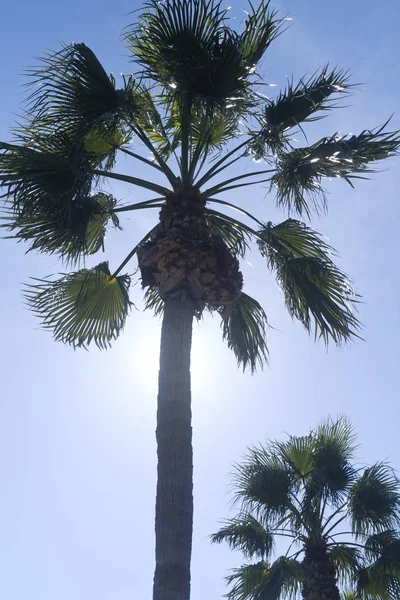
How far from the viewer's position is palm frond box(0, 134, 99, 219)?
24.8 feet

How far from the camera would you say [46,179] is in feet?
25.5

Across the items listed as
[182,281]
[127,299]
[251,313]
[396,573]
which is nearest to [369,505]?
[396,573]

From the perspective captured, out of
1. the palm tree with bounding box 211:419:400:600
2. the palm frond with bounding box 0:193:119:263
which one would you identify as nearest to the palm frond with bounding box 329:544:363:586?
the palm tree with bounding box 211:419:400:600

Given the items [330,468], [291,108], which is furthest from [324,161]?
[330,468]

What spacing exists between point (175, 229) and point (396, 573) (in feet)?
22.5

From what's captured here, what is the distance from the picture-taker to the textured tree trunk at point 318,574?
1120 cm

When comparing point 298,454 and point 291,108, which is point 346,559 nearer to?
point 298,454

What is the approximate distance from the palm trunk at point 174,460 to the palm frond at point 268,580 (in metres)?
6.31

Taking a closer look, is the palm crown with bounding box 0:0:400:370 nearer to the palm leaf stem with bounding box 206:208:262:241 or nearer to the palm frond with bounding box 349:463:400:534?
the palm leaf stem with bounding box 206:208:262:241

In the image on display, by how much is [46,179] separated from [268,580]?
7721 mm

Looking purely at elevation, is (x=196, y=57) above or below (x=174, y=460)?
above

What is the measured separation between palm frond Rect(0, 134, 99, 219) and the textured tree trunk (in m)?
6.84

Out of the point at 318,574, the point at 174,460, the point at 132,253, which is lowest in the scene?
the point at 174,460

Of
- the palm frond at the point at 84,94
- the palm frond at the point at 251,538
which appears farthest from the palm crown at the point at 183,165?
the palm frond at the point at 251,538
